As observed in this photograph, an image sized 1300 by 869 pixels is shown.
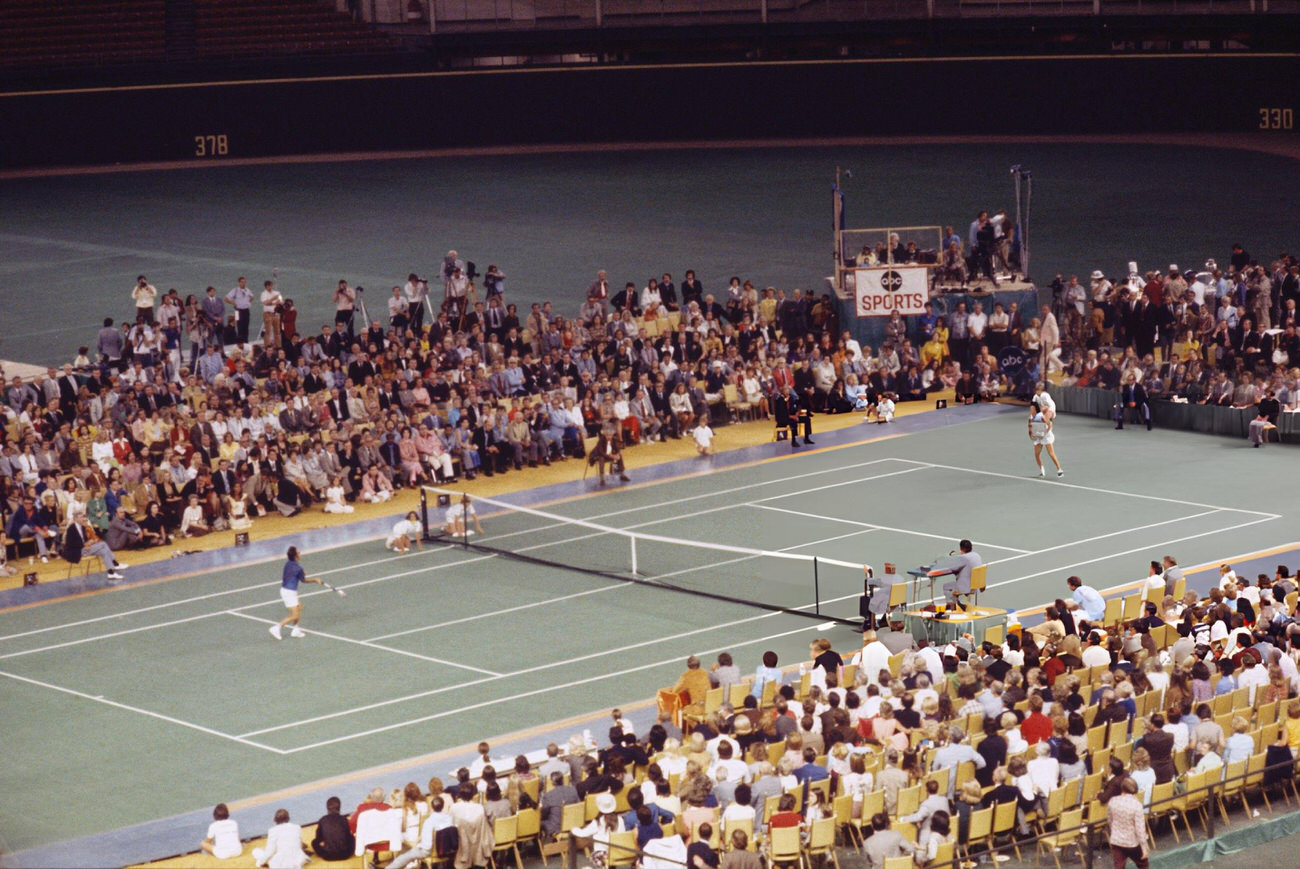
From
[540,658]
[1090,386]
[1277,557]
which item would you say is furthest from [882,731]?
[1090,386]

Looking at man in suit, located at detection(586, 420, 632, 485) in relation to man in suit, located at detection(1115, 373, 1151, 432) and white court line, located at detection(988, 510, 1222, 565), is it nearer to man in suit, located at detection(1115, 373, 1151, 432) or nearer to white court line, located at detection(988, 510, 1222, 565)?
white court line, located at detection(988, 510, 1222, 565)

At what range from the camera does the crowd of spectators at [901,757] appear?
70.1ft

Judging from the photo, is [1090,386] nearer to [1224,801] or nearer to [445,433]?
[445,433]

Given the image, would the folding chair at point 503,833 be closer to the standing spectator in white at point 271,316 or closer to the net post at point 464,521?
the net post at point 464,521

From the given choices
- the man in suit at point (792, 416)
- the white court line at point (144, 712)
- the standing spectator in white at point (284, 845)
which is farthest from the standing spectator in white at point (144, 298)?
the standing spectator in white at point (284, 845)

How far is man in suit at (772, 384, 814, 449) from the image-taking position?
43250 millimetres

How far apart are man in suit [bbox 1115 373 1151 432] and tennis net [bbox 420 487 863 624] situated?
10771 mm

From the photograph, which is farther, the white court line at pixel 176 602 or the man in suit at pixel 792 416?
the man in suit at pixel 792 416

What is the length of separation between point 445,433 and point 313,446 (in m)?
2.96

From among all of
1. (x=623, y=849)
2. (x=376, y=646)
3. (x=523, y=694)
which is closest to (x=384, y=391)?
(x=376, y=646)

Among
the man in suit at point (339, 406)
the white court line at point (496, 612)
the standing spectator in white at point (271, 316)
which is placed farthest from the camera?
the standing spectator in white at point (271, 316)

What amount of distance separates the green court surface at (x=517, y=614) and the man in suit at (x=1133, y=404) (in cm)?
54

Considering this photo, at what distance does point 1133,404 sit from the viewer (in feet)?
143

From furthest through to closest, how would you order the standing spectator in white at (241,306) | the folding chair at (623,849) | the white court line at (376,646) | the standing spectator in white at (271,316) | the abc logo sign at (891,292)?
1. the standing spectator in white at (241,306)
2. the abc logo sign at (891,292)
3. the standing spectator in white at (271,316)
4. the white court line at (376,646)
5. the folding chair at (623,849)
